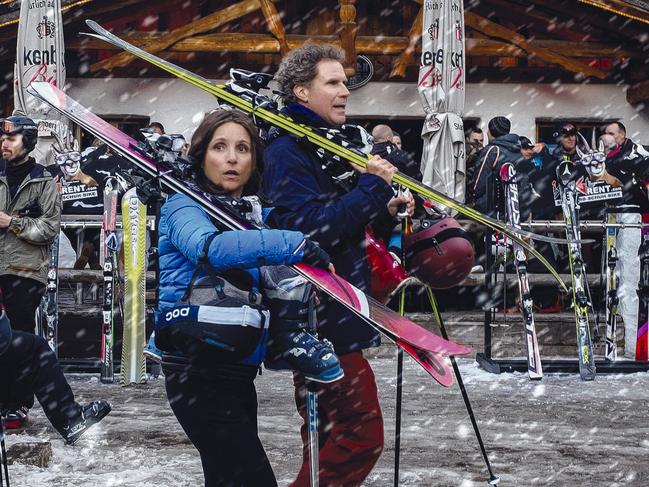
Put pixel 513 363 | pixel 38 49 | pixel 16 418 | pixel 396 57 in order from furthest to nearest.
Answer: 1. pixel 396 57
2. pixel 38 49
3. pixel 513 363
4. pixel 16 418

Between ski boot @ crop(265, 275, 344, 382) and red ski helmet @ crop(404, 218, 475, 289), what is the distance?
113 centimetres

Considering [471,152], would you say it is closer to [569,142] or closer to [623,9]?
[569,142]

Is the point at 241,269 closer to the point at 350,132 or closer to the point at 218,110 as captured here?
the point at 218,110

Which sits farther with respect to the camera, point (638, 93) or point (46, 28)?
point (638, 93)

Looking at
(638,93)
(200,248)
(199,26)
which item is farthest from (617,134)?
(200,248)

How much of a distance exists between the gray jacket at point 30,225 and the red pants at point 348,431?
3804 millimetres

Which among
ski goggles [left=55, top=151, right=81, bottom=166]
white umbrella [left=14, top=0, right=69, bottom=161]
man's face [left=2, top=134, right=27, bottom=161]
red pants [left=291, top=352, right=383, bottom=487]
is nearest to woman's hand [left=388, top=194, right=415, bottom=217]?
red pants [left=291, top=352, right=383, bottom=487]

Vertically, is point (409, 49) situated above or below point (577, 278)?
above

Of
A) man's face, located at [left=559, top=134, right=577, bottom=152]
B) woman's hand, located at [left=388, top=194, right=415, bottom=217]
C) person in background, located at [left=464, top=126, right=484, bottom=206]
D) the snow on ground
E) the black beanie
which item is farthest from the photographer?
person in background, located at [left=464, top=126, right=484, bottom=206]

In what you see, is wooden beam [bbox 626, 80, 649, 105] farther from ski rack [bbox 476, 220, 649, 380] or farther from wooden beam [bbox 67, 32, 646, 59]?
ski rack [bbox 476, 220, 649, 380]

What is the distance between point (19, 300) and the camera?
6820 millimetres

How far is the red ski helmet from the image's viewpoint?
4246mm

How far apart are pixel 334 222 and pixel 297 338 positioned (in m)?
0.48

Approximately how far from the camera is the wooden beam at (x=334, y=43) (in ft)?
45.2
